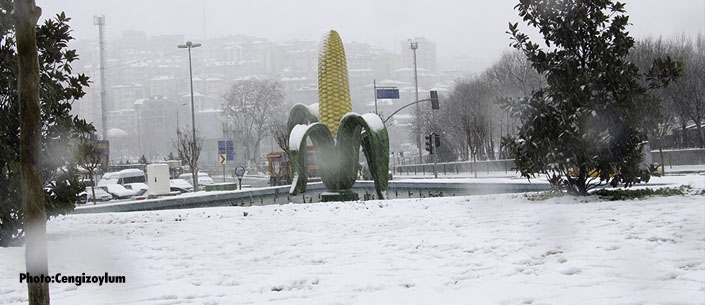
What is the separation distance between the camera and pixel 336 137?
17328 mm

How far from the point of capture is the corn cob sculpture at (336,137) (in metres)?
16.6

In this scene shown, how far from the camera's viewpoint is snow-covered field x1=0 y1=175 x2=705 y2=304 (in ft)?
19.1

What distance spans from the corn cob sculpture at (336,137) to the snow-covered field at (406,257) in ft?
16.4

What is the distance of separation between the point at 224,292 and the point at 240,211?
6.78m

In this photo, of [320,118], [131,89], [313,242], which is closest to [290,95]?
[131,89]

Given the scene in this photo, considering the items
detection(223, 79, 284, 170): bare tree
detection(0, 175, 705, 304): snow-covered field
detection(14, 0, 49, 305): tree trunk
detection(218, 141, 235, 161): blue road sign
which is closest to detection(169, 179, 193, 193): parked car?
detection(218, 141, 235, 161): blue road sign

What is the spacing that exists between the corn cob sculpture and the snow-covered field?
5.01 m

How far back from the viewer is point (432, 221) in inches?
402

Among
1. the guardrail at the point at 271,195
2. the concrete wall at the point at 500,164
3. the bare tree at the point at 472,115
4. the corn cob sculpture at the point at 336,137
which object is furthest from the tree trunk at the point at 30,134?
the bare tree at the point at 472,115

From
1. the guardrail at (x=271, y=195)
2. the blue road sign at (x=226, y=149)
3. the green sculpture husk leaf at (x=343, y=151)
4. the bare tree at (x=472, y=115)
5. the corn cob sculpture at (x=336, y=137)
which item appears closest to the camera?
the green sculpture husk leaf at (x=343, y=151)

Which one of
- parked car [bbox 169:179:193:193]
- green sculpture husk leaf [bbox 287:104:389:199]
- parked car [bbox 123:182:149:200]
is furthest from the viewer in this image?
parked car [bbox 123:182:149:200]

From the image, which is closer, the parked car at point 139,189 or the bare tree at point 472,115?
the parked car at point 139,189

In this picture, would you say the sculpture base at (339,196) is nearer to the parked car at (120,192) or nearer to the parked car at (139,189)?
the parked car at (139,189)

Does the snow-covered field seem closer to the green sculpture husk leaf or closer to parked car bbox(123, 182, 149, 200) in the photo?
the green sculpture husk leaf
